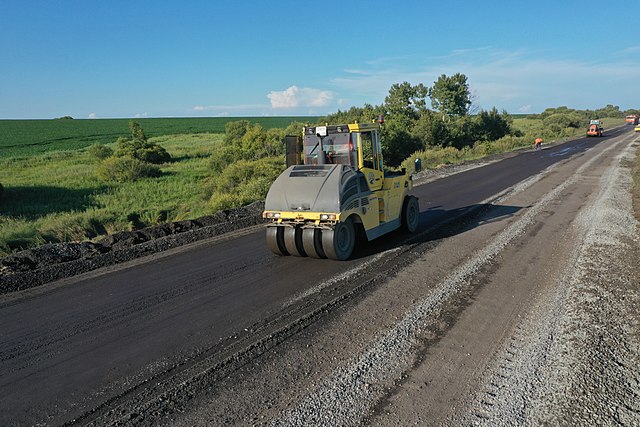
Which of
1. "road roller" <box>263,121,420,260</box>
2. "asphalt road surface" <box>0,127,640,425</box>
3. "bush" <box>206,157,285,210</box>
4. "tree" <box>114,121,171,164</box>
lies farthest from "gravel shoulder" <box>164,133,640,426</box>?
"tree" <box>114,121,171,164</box>

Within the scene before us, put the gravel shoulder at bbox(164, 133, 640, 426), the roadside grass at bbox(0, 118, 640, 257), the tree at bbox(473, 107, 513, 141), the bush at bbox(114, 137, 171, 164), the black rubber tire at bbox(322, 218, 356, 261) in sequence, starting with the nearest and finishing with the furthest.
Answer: the gravel shoulder at bbox(164, 133, 640, 426)
the black rubber tire at bbox(322, 218, 356, 261)
the roadside grass at bbox(0, 118, 640, 257)
the bush at bbox(114, 137, 171, 164)
the tree at bbox(473, 107, 513, 141)

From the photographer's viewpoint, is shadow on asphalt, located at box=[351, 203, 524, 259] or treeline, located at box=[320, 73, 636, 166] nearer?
shadow on asphalt, located at box=[351, 203, 524, 259]

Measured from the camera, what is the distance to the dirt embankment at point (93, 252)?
26.1 feet

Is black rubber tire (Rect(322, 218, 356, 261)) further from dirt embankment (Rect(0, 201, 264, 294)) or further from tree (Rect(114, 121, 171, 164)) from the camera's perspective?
tree (Rect(114, 121, 171, 164))

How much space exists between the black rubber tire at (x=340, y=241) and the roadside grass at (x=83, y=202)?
26.2 ft

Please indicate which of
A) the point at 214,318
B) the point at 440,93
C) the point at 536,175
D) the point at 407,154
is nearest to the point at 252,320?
the point at 214,318

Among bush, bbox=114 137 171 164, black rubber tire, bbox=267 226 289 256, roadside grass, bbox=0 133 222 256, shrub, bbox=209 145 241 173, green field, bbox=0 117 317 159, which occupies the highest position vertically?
green field, bbox=0 117 317 159

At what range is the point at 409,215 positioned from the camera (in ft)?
35.3

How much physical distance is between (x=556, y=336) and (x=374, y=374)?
2502mm

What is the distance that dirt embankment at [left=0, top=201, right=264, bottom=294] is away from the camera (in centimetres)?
796

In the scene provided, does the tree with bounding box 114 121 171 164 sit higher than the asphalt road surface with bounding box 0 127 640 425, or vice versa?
the tree with bounding box 114 121 171 164

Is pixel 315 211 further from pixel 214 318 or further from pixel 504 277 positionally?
pixel 504 277

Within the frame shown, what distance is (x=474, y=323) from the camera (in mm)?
5770

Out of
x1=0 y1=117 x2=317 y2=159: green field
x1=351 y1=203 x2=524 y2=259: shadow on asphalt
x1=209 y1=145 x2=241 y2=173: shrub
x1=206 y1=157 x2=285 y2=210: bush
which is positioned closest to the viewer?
x1=351 y1=203 x2=524 y2=259: shadow on asphalt
